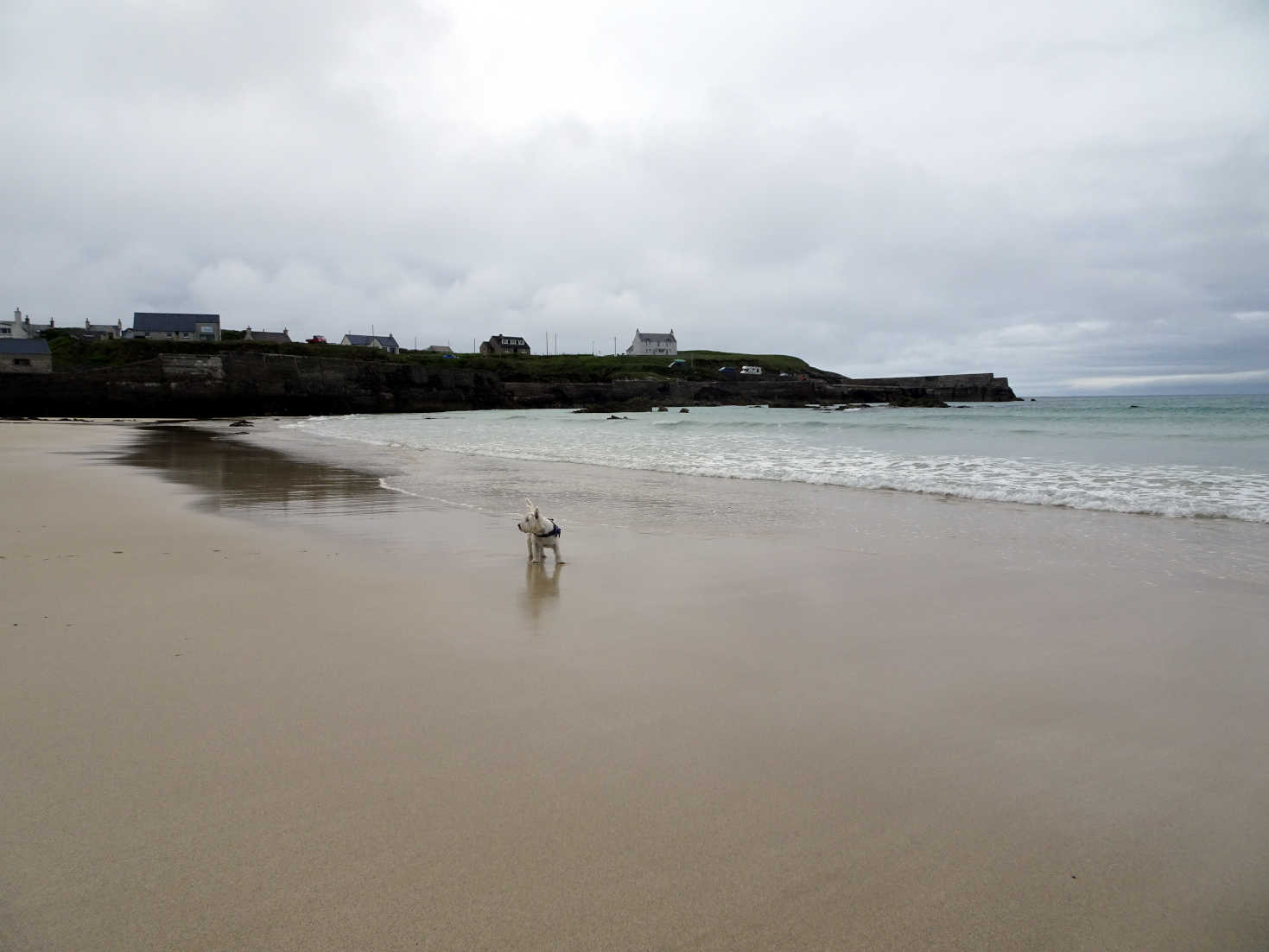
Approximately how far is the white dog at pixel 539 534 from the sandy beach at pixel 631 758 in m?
0.45

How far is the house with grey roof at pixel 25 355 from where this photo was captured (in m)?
53.8

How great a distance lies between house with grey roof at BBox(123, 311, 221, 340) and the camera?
276 ft

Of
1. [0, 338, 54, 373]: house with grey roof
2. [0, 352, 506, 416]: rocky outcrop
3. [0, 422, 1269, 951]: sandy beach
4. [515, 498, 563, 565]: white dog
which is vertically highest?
[0, 338, 54, 373]: house with grey roof

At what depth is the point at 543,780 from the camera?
2.70m

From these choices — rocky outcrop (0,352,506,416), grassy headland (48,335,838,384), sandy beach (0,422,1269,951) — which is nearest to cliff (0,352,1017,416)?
rocky outcrop (0,352,506,416)

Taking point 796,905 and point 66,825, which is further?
point 66,825

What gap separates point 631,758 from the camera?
9.51 feet

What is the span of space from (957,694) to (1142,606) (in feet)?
8.40

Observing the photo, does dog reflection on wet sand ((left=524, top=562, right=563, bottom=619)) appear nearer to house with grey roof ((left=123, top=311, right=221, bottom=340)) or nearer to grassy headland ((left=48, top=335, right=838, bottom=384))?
grassy headland ((left=48, top=335, right=838, bottom=384))

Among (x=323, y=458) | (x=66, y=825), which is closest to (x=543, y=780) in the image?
(x=66, y=825)

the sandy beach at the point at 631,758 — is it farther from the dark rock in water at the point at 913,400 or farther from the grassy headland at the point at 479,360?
the dark rock in water at the point at 913,400

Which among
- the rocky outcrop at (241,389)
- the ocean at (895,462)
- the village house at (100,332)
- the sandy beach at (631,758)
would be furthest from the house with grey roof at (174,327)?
the sandy beach at (631,758)

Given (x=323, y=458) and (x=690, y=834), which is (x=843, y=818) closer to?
(x=690, y=834)

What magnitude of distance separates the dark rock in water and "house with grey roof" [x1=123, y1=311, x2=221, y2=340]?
259 ft
